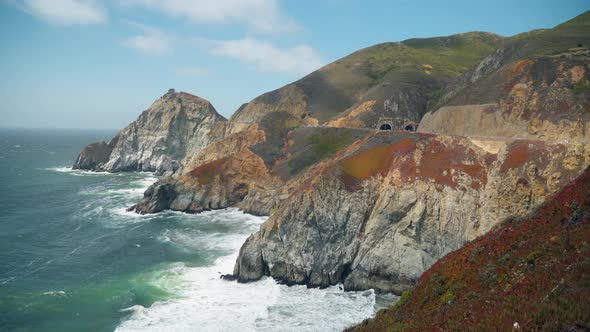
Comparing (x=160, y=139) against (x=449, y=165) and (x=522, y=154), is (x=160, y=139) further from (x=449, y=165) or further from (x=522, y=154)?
(x=522, y=154)

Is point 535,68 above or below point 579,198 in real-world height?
above

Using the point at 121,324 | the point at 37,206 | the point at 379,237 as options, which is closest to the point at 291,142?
the point at 379,237

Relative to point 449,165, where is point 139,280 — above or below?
below

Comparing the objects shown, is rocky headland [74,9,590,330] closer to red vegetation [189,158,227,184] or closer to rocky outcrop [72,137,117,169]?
red vegetation [189,158,227,184]

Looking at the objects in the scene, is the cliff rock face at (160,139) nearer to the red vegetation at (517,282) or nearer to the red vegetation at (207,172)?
the red vegetation at (207,172)

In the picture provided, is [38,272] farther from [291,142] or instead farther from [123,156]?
[123,156]

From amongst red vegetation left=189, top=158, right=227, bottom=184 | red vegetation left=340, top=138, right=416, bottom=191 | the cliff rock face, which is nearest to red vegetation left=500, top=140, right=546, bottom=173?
red vegetation left=340, top=138, right=416, bottom=191

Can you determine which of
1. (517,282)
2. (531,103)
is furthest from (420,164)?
(517,282)
